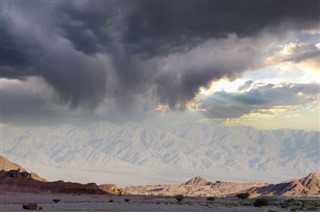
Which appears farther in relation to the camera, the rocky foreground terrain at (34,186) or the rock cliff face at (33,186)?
the rock cliff face at (33,186)

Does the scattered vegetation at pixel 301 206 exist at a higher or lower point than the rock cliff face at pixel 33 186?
lower

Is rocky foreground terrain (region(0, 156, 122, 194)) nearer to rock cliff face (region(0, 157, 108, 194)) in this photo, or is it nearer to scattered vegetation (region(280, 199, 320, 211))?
rock cliff face (region(0, 157, 108, 194))

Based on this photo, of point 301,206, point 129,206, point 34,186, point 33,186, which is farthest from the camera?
point 34,186

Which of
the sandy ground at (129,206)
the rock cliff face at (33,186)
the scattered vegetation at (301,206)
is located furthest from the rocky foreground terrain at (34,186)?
the scattered vegetation at (301,206)

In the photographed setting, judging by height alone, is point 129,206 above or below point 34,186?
below

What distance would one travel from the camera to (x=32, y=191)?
6806 inches

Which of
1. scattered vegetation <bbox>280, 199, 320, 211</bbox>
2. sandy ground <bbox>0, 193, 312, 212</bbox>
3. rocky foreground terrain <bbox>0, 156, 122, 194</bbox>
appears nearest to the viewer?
scattered vegetation <bbox>280, 199, 320, 211</bbox>

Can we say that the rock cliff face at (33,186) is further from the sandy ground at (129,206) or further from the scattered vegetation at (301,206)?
the scattered vegetation at (301,206)

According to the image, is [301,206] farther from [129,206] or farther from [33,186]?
[33,186]

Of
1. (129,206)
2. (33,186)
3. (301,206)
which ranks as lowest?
(301,206)

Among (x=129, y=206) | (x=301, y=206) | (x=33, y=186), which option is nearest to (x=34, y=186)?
(x=33, y=186)

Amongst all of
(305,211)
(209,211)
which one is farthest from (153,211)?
(305,211)

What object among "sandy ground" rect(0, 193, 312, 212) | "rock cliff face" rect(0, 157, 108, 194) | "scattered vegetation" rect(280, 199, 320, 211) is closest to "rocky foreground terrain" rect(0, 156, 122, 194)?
"rock cliff face" rect(0, 157, 108, 194)

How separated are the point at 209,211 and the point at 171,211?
521 cm
